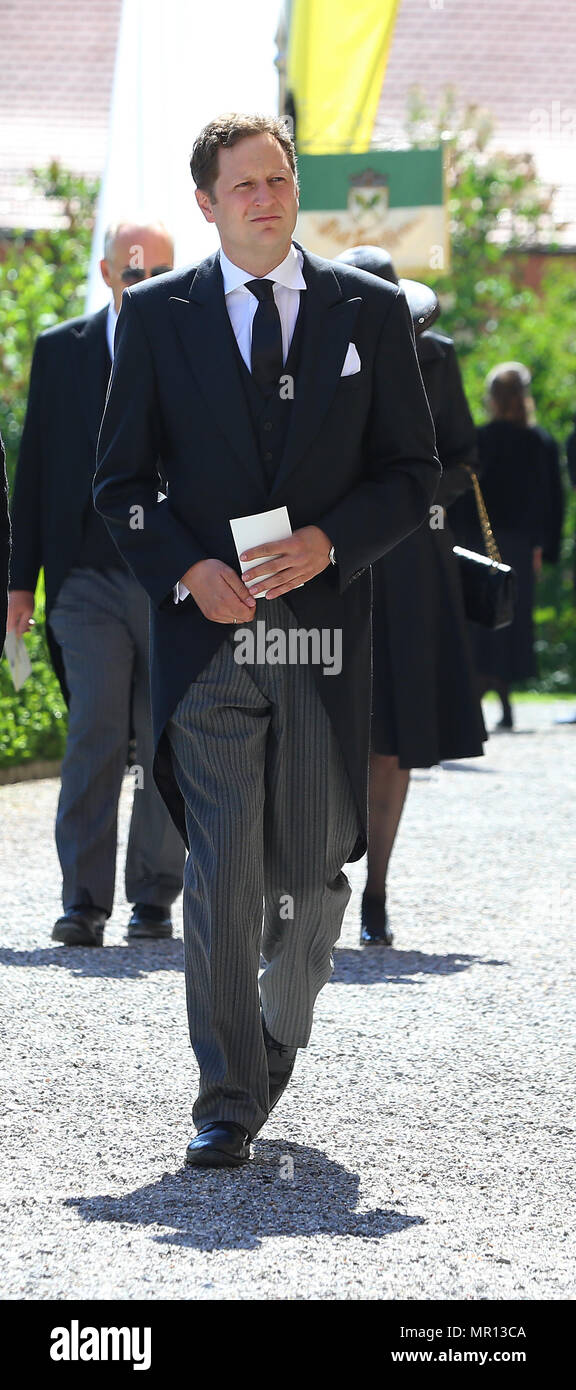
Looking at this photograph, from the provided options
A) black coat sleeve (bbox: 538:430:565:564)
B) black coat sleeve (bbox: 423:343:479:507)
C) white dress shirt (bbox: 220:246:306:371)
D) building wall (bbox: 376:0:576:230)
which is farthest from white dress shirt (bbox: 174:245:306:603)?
building wall (bbox: 376:0:576:230)

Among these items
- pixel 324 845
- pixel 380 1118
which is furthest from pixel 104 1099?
pixel 324 845

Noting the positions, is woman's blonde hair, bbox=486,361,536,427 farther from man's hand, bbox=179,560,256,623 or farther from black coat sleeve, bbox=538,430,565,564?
man's hand, bbox=179,560,256,623

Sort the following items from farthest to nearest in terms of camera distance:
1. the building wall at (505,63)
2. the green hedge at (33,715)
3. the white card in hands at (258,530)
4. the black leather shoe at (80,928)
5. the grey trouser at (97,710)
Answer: the building wall at (505,63) → the green hedge at (33,715) → the grey trouser at (97,710) → the black leather shoe at (80,928) → the white card in hands at (258,530)

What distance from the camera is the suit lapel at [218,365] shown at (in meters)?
3.95

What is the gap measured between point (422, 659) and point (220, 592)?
276cm

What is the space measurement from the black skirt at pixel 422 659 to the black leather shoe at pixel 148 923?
895 mm

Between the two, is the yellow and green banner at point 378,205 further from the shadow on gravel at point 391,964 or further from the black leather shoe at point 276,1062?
the black leather shoe at point 276,1062

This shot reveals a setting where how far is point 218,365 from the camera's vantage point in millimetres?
→ 3957

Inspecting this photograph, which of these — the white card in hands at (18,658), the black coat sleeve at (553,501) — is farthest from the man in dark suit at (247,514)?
the black coat sleeve at (553,501)

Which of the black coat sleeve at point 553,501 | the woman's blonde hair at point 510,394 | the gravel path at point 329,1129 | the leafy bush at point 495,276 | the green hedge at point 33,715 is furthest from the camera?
the leafy bush at point 495,276

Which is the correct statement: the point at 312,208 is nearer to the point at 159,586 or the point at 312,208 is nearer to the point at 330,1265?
the point at 159,586

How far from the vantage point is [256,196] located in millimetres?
3969

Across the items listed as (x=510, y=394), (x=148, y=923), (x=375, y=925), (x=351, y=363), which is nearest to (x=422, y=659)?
(x=375, y=925)

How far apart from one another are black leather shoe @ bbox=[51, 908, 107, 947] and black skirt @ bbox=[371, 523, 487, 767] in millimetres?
1020
